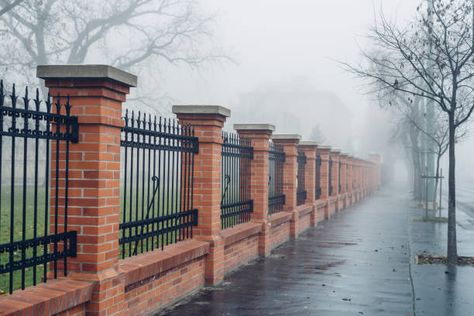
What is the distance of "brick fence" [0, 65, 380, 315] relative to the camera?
15.8 feet

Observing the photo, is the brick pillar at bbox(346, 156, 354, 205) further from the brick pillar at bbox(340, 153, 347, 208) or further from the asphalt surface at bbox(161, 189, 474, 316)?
the asphalt surface at bbox(161, 189, 474, 316)

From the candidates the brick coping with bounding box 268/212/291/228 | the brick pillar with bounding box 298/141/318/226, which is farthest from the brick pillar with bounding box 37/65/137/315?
the brick pillar with bounding box 298/141/318/226

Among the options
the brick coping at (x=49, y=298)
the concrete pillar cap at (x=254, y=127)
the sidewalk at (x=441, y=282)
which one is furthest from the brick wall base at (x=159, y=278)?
the sidewalk at (x=441, y=282)

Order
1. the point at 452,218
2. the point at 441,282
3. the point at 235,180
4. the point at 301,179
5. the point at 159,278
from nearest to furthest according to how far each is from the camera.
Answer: the point at 159,278 < the point at 441,282 < the point at 235,180 < the point at 452,218 < the point at 301,179

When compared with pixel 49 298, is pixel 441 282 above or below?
below

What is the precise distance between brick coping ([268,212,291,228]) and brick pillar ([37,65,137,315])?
6.32 metres

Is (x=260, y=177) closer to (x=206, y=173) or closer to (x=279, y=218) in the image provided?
(x=279, y=218)

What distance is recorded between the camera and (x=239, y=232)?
29.3ft

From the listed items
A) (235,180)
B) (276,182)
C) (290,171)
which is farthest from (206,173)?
(290,171)

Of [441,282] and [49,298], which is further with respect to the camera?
[441,282]

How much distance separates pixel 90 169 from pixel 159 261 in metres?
1.67

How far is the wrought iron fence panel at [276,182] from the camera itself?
39.2 ft

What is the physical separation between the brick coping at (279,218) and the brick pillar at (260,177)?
60 cm

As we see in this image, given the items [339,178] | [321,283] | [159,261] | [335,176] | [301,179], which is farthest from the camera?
[339,178]
